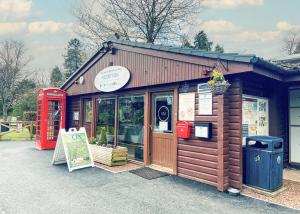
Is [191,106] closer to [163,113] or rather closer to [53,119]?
[163,113]

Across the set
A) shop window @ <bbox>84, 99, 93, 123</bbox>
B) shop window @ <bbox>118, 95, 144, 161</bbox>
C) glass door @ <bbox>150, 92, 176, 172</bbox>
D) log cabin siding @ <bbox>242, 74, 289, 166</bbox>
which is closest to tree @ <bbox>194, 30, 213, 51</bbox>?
shop window @ <bbox>84, 99, 93, 123</bbox>

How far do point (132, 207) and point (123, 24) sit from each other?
1689cm

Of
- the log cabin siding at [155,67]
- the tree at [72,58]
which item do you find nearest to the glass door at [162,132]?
the log cabin siding at [155,67]

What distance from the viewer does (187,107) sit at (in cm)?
624

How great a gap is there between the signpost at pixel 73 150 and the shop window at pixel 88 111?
8.47 ft

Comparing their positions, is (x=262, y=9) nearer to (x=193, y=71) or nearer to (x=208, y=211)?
(x=193, y=71)

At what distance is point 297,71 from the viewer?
612 cm

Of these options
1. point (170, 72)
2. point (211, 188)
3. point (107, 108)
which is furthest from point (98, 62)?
point (211, 188)

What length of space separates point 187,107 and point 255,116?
5.70 feet

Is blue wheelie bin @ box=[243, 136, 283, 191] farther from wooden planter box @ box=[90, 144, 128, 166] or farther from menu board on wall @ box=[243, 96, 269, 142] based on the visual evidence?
wooden planter box @ box=[90, 144, 128, 166]

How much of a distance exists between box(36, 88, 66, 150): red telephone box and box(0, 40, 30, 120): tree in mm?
19011

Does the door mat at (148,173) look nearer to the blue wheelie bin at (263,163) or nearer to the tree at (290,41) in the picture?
the blue wheelie bin at (263,163)

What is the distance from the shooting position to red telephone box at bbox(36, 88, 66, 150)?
1054 cm

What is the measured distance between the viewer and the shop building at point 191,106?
5.36 meters
